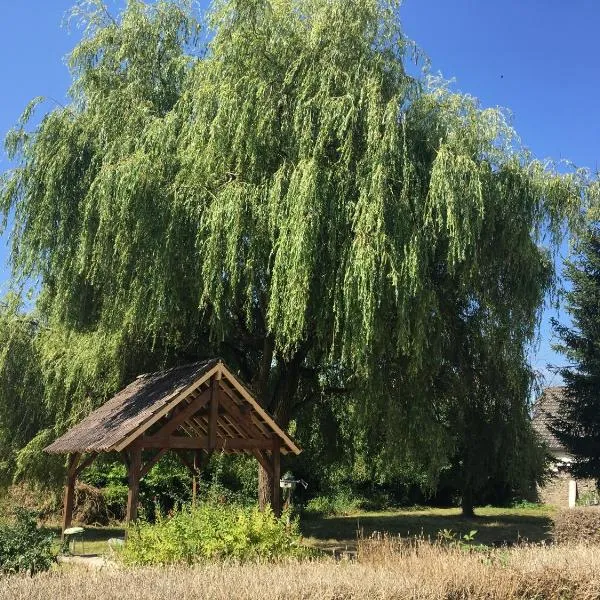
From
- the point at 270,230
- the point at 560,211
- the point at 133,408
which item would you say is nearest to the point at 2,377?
the point at 133,408

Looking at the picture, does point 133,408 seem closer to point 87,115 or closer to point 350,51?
point 87,115

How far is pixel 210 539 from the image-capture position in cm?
748

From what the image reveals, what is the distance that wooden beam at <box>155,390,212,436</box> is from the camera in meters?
10.1

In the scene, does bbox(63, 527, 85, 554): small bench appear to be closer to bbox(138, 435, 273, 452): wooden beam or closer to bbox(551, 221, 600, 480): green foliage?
bbox(138, 435, 273, 452): wooden beam

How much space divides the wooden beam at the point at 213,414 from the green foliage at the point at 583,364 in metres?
10.8

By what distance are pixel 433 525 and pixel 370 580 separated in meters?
13.1

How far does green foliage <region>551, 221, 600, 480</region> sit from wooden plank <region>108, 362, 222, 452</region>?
35.9 ft

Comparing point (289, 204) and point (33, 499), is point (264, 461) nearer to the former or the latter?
point (289, 204)

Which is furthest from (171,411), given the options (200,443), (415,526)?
(415,526)

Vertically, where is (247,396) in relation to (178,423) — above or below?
above

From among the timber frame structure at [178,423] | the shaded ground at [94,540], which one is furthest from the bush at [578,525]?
the shaded ground at [94,540]

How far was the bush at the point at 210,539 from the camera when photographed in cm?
740

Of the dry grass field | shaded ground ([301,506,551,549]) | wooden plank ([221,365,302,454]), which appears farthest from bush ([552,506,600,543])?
wooden plank ([221,365,302,454])

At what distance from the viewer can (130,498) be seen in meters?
9.65
